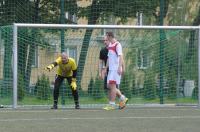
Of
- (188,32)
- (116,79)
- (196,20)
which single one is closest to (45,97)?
(116,79)

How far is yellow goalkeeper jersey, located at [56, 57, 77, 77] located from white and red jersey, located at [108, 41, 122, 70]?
978 millimetres

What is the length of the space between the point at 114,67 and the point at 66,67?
123 cm

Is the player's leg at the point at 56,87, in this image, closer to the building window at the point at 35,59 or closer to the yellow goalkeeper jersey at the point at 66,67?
the yellow goalkeeper jersey at the point at 66,67

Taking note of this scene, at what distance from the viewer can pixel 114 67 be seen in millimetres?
16766

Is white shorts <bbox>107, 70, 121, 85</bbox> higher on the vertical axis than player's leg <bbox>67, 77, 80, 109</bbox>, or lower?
higher

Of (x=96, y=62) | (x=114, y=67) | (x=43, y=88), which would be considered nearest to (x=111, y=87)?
(x=114, y=67)

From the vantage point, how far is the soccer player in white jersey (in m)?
16.6

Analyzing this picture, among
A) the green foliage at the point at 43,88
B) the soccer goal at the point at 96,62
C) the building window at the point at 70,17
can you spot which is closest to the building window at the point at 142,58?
the soccer goal at the point at 96,62

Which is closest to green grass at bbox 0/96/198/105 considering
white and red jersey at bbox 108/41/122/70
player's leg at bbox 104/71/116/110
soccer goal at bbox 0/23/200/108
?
soccer goal at bbox 0/23/200/108

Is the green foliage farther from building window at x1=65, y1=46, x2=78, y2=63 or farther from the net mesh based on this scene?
building window at x1=65, y1=46, x2=78, y2=63

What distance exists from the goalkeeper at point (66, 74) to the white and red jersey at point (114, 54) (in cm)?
98

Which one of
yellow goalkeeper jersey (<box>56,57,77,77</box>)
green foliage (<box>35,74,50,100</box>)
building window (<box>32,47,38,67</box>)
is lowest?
green foliage (<box>35,74,50,100</box>)

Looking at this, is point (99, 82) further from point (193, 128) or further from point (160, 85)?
point (193, 128)

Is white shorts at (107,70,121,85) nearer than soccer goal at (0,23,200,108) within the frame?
Yes
